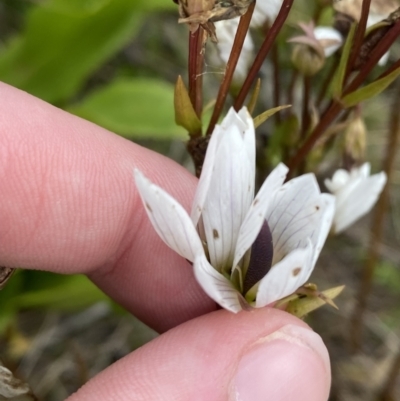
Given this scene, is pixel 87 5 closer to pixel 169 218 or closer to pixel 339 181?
pixel 339 181

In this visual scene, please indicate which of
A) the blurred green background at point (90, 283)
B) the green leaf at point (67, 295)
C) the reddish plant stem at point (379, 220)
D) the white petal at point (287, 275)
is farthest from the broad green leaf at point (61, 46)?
the white petal at point (287, 275)

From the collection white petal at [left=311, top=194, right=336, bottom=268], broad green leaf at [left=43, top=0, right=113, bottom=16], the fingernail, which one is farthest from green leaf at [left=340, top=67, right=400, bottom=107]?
broad green leaf at [left=43, top=0, right=113, bottom=16]

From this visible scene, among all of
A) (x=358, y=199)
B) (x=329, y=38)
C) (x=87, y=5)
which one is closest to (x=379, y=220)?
(x=358, y=199)

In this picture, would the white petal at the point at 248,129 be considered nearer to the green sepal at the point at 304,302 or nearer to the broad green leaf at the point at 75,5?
the green sepal at the point at 304,302

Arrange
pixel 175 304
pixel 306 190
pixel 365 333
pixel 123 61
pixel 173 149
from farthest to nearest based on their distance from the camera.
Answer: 1. pixel 123 61
2. pixel 173 149
3. pixel 365 333
4. pixel 175 304
5. pixel 306 190

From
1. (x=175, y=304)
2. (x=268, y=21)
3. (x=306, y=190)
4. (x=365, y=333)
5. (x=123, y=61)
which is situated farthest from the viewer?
(x=123, y=61)

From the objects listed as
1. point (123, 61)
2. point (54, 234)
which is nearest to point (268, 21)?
point (54, 234)

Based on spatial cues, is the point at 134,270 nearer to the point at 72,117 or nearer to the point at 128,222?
the point at 128,222
